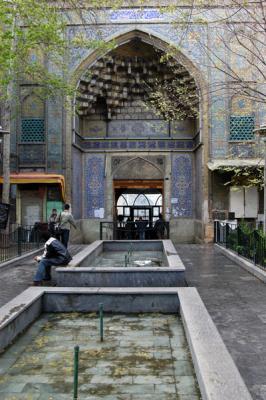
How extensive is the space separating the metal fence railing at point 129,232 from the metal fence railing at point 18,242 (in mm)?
4914

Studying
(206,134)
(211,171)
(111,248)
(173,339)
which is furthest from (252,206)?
(173,339)

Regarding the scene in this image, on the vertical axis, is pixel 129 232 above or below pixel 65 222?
below

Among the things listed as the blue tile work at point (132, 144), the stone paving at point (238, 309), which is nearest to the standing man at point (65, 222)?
the stone paving at point (238, 309)

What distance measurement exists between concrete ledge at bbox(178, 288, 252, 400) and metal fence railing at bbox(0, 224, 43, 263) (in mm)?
7257

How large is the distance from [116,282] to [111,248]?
21.4 feet

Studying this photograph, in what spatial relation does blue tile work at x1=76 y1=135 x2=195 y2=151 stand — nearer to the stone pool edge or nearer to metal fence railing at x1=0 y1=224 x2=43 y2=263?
metal fence railing at x1=0 y1=224 x2=43 y2=263

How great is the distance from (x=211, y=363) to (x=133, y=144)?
17.5 m

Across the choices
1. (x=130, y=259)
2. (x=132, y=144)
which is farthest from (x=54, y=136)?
(x=130, y=259)

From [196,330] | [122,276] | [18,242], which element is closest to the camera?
Result: [196,330]

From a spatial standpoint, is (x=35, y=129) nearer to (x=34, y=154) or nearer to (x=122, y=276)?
(x=34, y=154)

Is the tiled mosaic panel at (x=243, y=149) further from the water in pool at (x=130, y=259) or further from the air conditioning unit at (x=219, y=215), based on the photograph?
the water in pool at (x=130, y=259)

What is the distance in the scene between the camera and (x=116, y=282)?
24.5ft

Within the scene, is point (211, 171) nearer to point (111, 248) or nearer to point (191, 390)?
point (111, 248)

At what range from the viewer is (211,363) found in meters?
3.46
